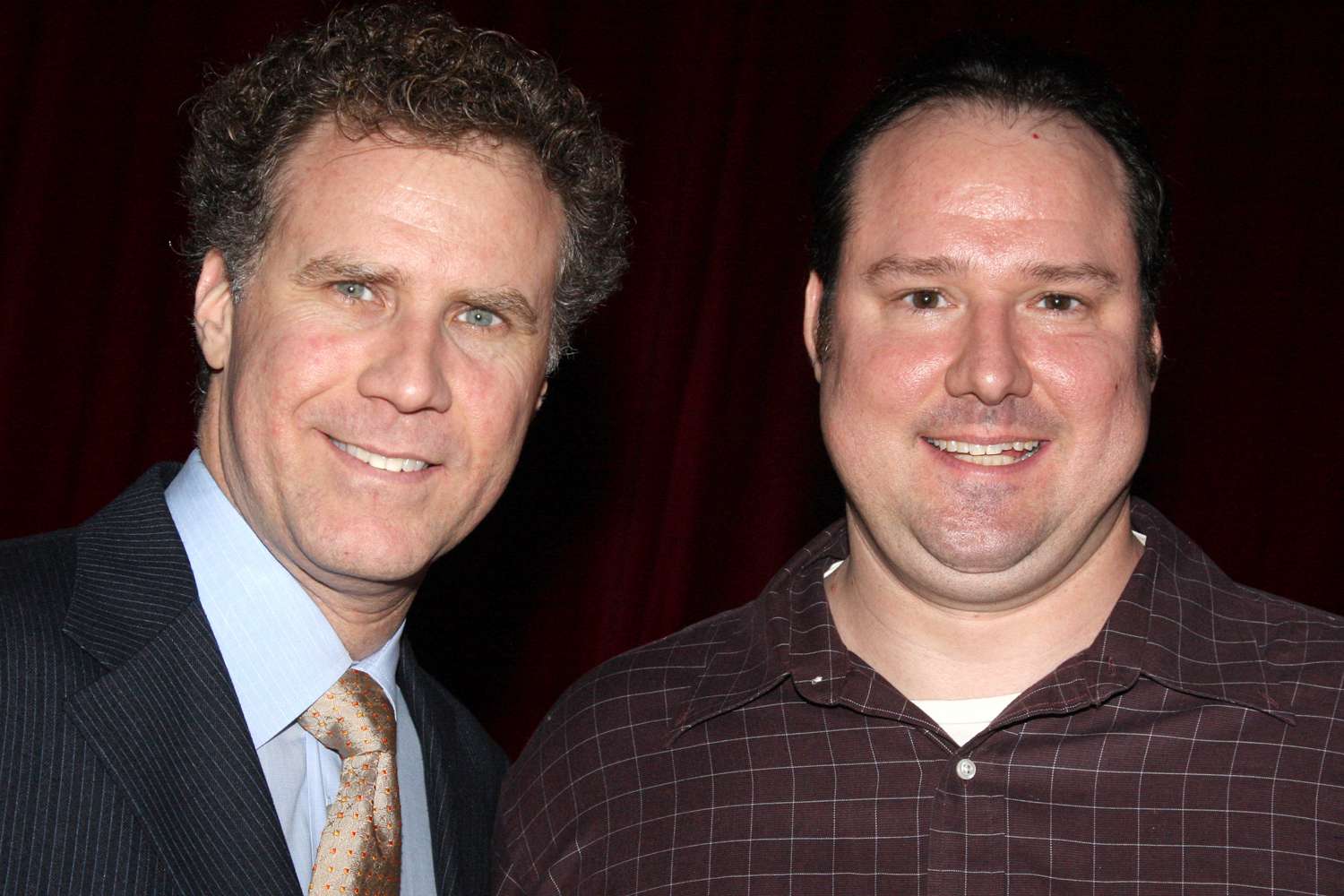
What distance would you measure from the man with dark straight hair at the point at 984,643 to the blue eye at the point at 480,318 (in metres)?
0.49

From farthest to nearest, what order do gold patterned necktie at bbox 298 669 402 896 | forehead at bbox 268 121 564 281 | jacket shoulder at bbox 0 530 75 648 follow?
1. forehead at bbox 268 121 564 281
2. gold patterned necktie at bbox 298 669 402 896
3. jacket shoulder at bbox 0 530 75 648

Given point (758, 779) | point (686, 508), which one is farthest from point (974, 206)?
point (686, 508)

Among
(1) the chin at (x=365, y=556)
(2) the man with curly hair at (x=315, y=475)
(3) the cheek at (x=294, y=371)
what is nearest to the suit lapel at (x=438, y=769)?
(2) the man with curly hair at (x=315, y=475)

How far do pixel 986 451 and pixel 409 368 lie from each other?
784 millimetres

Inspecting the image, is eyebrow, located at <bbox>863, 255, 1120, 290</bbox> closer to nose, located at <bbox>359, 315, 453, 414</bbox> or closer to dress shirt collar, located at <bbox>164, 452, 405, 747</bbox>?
nose, located at <bbox>359, 315, 453, 414</bbox>

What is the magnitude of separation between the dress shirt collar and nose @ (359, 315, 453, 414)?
27cm

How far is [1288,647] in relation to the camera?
5.91 feet

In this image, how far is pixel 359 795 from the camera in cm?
177

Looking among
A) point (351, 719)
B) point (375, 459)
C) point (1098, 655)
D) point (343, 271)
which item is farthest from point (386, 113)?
point (1098, 655)

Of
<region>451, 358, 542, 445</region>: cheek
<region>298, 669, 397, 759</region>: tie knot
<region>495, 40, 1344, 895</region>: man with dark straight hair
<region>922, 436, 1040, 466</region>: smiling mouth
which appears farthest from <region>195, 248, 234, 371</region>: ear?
<region>922, 436, 1040, 466</region>: smiling mouth

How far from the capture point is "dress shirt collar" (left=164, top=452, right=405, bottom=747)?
1744 mm

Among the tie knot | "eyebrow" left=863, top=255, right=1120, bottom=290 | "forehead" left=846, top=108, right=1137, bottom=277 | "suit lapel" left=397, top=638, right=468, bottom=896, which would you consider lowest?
"suit lapel" left=397, top=638, right=468, bottom=896

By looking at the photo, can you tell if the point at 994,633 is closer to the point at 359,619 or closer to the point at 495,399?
the point at 495,399

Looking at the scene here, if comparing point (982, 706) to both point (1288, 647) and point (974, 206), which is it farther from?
point (974, 206)
